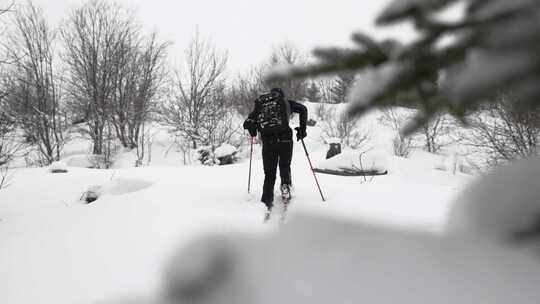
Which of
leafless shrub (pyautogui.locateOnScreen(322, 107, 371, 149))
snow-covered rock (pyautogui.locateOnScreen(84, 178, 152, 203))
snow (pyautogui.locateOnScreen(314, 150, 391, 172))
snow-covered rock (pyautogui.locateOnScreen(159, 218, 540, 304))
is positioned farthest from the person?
leafless shrub (pyautogui.locateOnScreen(322, 107, 371, 149))

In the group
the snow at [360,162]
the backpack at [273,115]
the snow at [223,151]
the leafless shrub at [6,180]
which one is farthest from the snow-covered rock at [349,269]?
the snow at [223,151]

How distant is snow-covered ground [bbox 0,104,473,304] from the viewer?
2.08 meters

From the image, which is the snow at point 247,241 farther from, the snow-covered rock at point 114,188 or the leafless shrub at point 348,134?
the leafless shrub at point 348,134

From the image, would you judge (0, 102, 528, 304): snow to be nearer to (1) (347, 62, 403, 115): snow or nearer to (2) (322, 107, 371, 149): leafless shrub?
(1) (347, 62, 403, 115): snow

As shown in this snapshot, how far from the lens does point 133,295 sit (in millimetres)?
829

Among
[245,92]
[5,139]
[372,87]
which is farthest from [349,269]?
[245,92]

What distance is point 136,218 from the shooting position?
3.60m

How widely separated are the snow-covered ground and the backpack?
1.11m

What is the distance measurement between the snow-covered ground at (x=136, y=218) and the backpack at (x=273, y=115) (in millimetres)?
1105

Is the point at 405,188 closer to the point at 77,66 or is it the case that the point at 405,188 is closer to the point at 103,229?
the point at 103,229

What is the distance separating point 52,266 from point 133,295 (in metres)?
2.50

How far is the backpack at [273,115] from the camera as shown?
3734mm

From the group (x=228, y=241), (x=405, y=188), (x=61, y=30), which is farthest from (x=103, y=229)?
(x=61, y=30)

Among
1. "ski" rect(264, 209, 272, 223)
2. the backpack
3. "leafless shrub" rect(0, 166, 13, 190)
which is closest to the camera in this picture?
"ski" rect(264, 209, 272, 223)
